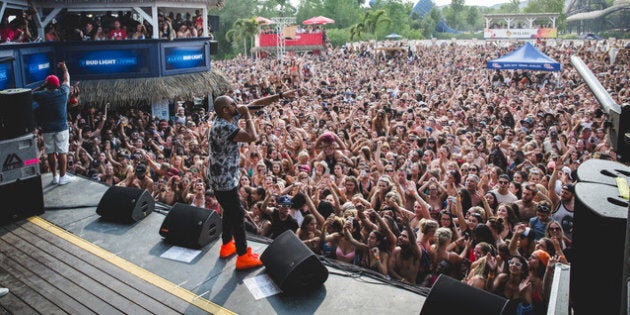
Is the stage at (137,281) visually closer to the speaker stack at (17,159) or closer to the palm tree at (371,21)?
the speaker stack at (17,159)

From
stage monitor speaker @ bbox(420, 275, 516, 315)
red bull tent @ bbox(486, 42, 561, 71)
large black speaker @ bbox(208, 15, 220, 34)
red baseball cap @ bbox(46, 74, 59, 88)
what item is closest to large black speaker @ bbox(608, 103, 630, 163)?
stage monitor speaker @ bbox(420, 275, 516, 315)

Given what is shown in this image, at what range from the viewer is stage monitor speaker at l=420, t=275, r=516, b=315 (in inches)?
125

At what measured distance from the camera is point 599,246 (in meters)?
2.37

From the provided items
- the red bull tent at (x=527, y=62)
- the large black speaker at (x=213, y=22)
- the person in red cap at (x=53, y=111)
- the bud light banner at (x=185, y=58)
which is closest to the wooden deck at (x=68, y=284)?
the person in red cap at (x=53, y=111)

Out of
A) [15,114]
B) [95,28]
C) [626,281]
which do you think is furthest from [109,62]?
[626,281]

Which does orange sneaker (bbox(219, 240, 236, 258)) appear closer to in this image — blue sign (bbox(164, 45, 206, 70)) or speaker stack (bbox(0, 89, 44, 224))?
speaker stack (bbox(0, 89, 44, 224))

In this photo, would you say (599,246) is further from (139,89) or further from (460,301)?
(139,89)

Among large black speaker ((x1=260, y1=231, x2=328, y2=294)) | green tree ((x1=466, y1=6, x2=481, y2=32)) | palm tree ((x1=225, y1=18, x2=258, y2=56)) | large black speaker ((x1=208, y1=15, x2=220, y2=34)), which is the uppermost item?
green tree ((x1=466, y1=6, x2=481, y2=32))

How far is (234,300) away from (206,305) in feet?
0.69

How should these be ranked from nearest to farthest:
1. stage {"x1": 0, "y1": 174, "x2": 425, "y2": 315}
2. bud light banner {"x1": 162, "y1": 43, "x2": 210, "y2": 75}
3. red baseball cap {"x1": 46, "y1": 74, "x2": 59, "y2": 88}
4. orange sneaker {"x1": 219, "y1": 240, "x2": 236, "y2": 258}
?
1. stage {"x1": 0, "y1": 174, "x2": 425, "y2": 315}
2. orange sneaker {"x1": 219, "y1": 240, "x2": 236, "y2": 258}
3. red baseball cap {"x1": 46, "y1": 74, "x2": 59, "y2": 88}
4. bud light banner {"x1": 162, "y1": 43, "x2": 210, "y2": 75}

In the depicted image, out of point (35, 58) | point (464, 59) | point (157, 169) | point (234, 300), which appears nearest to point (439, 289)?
point (234, 300)

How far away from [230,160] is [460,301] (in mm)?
2101

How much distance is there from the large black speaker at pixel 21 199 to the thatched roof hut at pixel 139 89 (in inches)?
315

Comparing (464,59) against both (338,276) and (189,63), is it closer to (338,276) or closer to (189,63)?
(189,63)
